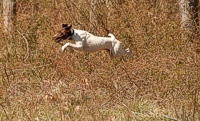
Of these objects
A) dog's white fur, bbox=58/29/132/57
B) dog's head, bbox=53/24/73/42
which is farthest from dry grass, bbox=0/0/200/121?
dog's head, bbox=53/24/73/42

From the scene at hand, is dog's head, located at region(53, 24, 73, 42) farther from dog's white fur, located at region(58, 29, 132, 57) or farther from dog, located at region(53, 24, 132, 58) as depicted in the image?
dog's white fur, located at region(58, 29, 132, 57)

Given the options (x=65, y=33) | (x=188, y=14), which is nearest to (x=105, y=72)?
(x=65, y=33)

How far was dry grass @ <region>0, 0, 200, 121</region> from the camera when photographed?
588 centimetres

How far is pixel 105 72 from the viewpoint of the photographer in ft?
23.1

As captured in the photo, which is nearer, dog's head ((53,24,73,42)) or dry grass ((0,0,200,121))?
dry grass ((0,0,200,121))

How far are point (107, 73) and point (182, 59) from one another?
104 cm

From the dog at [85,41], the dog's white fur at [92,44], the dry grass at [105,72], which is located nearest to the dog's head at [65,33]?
the dog at [85,41]

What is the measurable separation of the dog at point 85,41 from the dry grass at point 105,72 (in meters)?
0.27

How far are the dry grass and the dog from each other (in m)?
0.27

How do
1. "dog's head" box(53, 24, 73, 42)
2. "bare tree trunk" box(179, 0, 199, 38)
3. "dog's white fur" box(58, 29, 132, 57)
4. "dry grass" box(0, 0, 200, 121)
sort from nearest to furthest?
"dry grass" box(0, 0, 200, 121) → "dog's head" box(53, 24, 73, 42) → "dog's white fur" box(58, 29, 132, 57) → "bare tree trunk" box(179, 0, 199, 38)

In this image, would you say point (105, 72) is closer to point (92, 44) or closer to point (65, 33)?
point (92, 44)

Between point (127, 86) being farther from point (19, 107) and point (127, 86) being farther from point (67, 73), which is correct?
point (19, 107)

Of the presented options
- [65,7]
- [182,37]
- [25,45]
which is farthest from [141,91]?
[65,7]

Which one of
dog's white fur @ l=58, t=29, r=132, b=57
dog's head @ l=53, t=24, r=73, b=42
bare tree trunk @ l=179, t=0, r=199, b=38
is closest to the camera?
dog's head @ l=53, t=24, r=73, b=42
